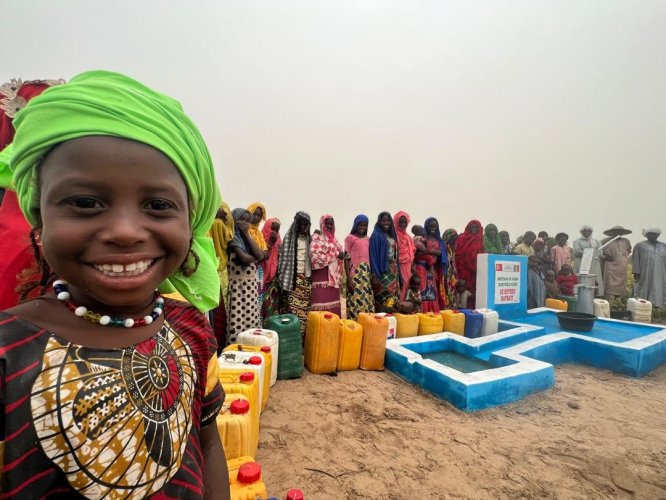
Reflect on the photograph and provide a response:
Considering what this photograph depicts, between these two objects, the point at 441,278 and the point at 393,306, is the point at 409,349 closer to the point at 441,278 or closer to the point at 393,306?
the point at 393,306

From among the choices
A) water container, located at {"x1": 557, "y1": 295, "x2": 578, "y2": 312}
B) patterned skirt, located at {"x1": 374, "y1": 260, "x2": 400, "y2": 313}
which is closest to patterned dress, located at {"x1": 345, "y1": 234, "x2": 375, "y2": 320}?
patterned skirt, located at {"x1": 374, "y1": 260, "x2": 400, "y2": 313}

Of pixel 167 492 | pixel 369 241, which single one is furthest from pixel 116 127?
pixel 369 241

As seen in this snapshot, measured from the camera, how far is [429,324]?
508cm

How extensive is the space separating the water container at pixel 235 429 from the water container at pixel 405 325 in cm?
336

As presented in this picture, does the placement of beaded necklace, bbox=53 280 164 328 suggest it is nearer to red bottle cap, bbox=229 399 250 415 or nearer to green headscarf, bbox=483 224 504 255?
red bottle cap, bbox=229 399 250 415

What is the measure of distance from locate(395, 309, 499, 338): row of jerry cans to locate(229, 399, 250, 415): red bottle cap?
3355 mm

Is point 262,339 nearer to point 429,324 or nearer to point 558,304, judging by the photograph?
point 429,324

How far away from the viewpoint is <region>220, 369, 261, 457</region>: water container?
2.21 metres

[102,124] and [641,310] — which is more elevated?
[102,124]

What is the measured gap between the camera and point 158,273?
70 centimetres

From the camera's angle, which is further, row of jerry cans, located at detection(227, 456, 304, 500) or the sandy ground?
the sandy ground

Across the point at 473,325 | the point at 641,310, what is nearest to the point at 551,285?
the point at 641,310

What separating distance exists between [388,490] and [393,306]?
143 inches

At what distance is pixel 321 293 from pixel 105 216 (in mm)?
4578
